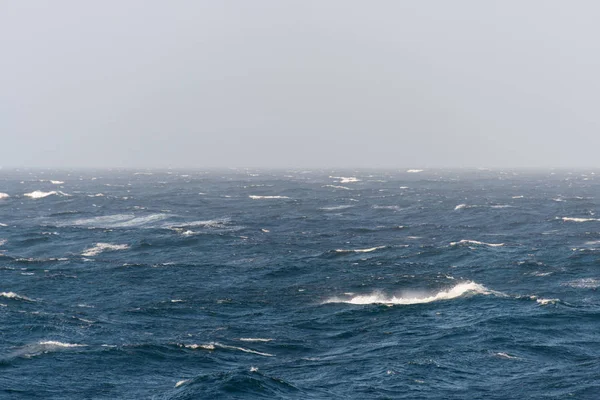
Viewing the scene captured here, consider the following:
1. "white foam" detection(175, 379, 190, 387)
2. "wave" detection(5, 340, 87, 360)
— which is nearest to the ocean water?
"wave" detection(5, 340, 87, 360)

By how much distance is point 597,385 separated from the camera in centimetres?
3728

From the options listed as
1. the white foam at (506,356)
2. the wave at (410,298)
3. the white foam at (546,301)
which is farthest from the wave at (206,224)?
the white foam at (506,356)

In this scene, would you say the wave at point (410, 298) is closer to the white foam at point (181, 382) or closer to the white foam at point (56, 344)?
the white foam at point (56, 344)

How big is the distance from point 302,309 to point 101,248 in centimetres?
4110

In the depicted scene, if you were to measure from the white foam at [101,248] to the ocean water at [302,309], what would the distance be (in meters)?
0.23

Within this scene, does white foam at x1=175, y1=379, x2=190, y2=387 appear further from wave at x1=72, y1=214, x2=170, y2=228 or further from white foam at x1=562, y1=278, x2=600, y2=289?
wave at x1=72, y1=214, x2=170, y2=228

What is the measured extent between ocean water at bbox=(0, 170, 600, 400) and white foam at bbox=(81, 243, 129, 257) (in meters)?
0.23

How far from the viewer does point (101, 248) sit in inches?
3489

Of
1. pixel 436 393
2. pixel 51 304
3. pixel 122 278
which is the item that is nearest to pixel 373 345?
pixel 436 393

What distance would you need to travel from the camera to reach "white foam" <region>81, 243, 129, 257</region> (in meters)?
84.5

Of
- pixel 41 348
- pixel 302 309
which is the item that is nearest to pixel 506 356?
pixel 302 309

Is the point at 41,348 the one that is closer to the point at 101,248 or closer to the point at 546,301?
the point at 546,301

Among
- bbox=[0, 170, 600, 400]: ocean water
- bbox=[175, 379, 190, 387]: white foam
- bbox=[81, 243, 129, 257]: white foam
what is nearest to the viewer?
bbox=[175, 379, 190, 387]: white foam

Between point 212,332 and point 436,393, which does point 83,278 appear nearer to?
point 212,332
